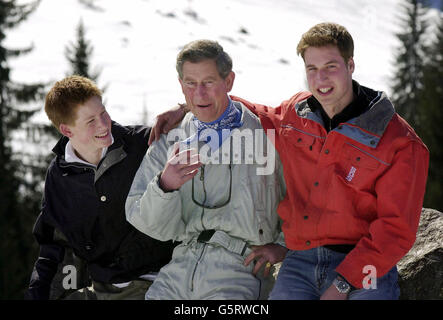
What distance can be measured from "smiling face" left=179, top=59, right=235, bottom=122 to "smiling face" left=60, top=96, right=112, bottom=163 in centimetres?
97

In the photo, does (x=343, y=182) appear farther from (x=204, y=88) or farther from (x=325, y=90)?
(x=204, y=88)

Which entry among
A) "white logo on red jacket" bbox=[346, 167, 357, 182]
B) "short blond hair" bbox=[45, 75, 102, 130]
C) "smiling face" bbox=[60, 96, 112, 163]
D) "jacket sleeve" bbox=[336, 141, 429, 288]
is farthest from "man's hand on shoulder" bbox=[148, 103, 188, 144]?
"jacket sleeve" bbox=[336, 141, 429, 288]

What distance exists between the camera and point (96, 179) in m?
4.65

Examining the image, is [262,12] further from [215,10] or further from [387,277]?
[387,277]

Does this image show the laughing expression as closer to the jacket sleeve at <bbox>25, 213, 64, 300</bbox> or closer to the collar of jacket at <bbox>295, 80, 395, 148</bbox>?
the jacket sleeve at <bbox>25, 213, 64, 300</bbox>

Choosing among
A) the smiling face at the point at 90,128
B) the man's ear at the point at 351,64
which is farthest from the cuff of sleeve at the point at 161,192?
the man's ear at the point at 351,64

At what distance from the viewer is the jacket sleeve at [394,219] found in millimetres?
3471

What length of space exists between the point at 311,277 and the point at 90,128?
2214mm

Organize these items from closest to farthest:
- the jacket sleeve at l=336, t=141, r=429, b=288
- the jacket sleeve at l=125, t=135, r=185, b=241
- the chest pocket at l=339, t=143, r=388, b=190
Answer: the jacket sleeve at l=336, t=141, r=429, b=288 → the chest pocket at l=339, t=143, r=388, b=190 → the jacket sleeve at l=125, t=135, r=185, b=241

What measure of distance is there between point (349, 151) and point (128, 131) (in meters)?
2.05

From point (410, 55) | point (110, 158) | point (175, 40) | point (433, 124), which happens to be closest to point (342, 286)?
point (110, 158)

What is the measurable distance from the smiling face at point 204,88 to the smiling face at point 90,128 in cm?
97

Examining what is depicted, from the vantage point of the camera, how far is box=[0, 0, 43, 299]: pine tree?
23405 mm
